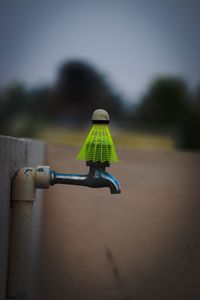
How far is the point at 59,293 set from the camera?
7.83 ft

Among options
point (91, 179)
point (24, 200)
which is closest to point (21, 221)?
point (24, 200)

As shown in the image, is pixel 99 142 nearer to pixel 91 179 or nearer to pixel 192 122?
pixel 91 179

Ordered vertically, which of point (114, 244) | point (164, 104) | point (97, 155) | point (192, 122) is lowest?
point (114, 244)

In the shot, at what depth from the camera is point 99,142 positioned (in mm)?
1244

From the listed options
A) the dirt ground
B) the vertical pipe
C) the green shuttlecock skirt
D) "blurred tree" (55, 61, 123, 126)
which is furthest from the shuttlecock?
"blurred tree" (55, 61, 123, 126)

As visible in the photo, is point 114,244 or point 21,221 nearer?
point 21,221

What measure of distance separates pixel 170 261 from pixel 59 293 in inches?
17.5

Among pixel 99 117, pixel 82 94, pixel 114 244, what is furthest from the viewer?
pixel 82 94

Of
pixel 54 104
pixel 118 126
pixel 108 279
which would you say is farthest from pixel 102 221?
pixel 54 104

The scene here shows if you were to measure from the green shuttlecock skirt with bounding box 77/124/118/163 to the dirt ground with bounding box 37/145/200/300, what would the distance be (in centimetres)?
113

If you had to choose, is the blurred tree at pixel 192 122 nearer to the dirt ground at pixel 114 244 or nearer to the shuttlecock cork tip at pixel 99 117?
the dirt ground at pixel 114 244

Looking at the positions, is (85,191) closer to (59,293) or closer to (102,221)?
(102,221)

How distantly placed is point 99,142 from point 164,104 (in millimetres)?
9422

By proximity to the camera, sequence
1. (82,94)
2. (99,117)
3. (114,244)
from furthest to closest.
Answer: (82,94)
(114,244)
(99,117)
